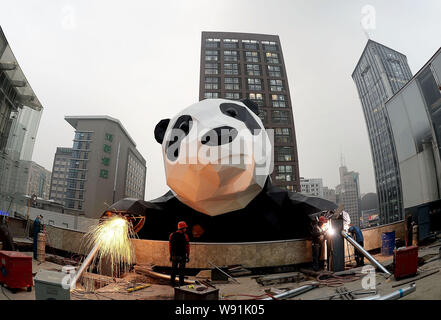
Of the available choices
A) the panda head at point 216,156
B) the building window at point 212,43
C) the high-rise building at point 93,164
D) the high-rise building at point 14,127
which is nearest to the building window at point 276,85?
the building window at point 212,43

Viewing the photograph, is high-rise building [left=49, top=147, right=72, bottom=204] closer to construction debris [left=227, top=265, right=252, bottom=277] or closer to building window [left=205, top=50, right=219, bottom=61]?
building window [left=205, top=50, right=219, bottom=61]

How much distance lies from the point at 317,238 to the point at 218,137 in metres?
4.43

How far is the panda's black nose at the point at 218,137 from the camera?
18.1 feet

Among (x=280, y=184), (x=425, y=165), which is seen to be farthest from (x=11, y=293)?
(x=280, y=184)

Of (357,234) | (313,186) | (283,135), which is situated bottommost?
(357,234)

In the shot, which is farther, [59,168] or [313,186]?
[313,186]

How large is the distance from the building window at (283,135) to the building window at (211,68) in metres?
15.9

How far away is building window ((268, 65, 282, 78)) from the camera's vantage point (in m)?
44.1

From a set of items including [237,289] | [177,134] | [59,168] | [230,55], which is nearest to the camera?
[237,289]

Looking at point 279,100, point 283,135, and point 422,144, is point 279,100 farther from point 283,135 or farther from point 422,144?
point 422,144

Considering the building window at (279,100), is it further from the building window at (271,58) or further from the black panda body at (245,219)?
the black panda body at (245,219)

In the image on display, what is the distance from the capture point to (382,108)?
5506 centimetres

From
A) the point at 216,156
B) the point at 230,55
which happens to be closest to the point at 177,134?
the point at 216,156

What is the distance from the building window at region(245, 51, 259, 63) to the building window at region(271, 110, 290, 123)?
429 inches
